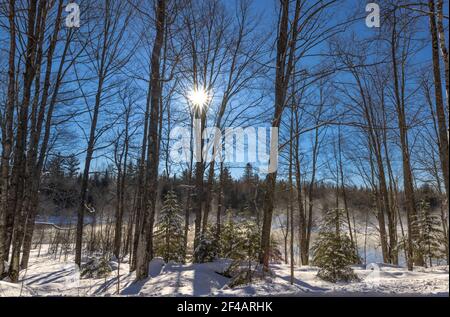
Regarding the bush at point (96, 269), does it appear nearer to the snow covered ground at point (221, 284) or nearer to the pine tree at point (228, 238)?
the snow covered ground at point (221, 284)

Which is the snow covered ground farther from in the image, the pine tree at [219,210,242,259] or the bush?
the pine tree at [219,210,242,259]

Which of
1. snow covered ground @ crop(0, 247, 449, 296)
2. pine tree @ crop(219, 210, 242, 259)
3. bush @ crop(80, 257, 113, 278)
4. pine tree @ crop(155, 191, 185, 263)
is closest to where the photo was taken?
snow covered ground @ crop(0, 247, 449, 296)

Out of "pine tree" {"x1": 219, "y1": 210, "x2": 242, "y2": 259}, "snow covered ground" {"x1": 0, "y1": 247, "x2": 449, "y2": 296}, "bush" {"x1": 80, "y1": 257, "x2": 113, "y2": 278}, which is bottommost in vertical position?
"bush" {"x1": 80, "y1": 257, "x2": 113, "y2": 278}

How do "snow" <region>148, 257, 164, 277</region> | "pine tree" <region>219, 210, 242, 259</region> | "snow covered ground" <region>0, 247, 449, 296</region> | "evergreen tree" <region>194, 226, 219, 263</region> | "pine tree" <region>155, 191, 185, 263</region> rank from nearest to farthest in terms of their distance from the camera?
"snow covered ground" <region>0, 247, 449, 296</region>
"snow" <region>148, 257, 164, 277</region>
"evergreen tree" <region>194, 226, 219, 263</region>
"pine tree" <region>219, 210, 242, 259</region>
"pine tree" <region>155, 191, 185, 263</region>

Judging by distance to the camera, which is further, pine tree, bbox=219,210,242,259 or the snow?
pine tree, bbox=219,210,242,259

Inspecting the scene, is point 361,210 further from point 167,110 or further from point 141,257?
point 141,257

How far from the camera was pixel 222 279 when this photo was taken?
24.2ft

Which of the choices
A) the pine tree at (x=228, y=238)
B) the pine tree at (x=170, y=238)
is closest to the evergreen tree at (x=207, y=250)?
the pine tree at (x=228, y=238)

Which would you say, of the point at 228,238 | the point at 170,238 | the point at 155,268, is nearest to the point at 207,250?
the point at 228,238

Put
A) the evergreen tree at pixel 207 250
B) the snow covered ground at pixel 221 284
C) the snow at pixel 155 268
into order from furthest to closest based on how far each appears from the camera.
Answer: the evergreen tree at pixel 207 250
the snow at pixel 155 268
the snow covered ground at pixel 221 284

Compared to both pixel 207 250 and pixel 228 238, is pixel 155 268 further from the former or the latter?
pixel 228 238

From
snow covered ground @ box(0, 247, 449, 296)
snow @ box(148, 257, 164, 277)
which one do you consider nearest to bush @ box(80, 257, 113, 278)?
snow covered ground @ box(0, 247, 449, 296)
